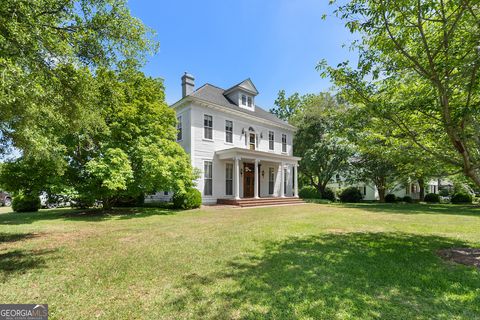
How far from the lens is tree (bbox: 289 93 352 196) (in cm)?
2231

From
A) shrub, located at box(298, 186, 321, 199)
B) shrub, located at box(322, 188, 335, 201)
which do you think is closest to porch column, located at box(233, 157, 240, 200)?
shrub, located at box(298, 186, 321, 199)

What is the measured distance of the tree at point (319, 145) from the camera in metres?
22.3

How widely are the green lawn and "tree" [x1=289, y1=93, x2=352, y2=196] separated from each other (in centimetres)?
1562

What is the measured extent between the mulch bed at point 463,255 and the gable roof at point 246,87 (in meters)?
16.5

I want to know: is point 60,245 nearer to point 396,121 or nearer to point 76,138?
point 76,138

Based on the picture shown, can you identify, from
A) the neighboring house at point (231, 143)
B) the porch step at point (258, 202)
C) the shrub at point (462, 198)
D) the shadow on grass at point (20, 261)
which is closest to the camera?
the shadow on grass at point (20, 261)

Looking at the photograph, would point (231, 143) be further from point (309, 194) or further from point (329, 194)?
point (329, 194)

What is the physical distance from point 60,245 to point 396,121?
332 inches

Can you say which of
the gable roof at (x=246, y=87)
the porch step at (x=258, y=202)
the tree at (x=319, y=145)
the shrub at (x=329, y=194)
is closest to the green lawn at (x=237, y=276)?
the porch step at (x=258, y=202)

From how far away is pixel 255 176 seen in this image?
1733 cm

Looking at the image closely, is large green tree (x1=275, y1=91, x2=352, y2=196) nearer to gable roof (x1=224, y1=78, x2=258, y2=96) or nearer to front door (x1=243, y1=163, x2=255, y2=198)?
gable roof (x1=224, y1=78, x2=258, y2=96)

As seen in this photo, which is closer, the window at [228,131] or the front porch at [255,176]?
the front porch at [255,176]
